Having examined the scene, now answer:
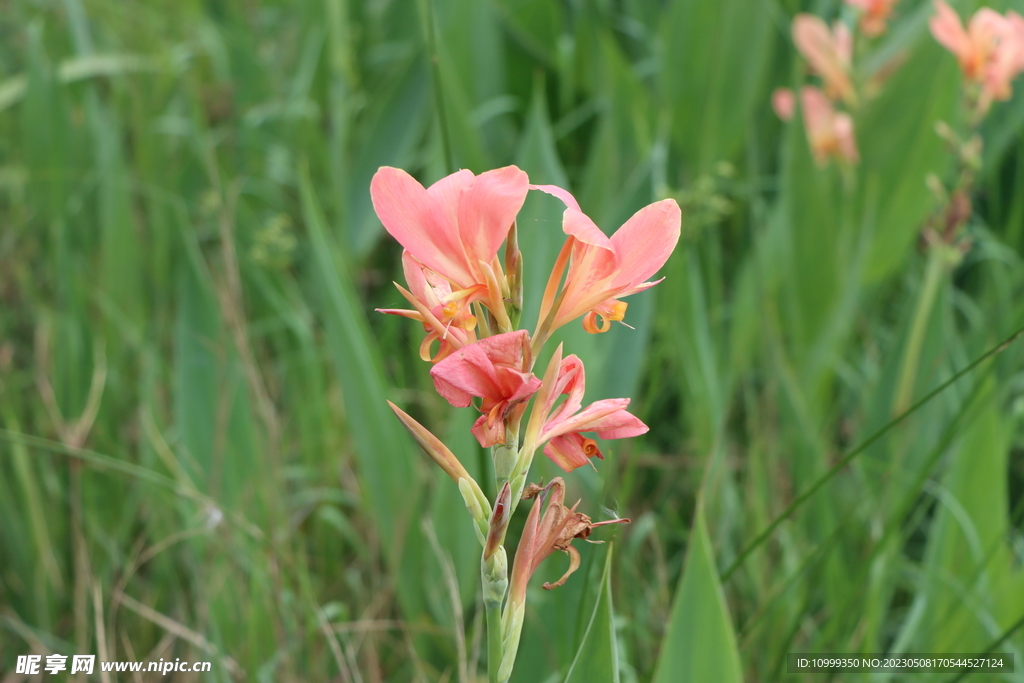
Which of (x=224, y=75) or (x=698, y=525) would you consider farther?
(x=224, y=75)

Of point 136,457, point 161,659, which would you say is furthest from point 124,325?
point 161,659

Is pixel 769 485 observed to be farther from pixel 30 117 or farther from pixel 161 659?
pixel 30 117

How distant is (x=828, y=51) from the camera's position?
5.82 feet

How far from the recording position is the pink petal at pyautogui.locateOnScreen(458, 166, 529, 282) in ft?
1.49

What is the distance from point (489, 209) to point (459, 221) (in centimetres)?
2

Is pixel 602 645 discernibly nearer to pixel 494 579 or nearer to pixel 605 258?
pixel 494 579

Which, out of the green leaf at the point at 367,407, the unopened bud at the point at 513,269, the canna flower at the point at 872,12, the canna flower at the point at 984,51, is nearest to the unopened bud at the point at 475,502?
the unopened bud at the point at 513,269

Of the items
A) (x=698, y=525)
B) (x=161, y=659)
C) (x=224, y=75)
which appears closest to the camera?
(x=698, y=525)

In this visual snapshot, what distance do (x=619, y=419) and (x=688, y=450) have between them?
1.02m

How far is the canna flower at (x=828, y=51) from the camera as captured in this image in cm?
175

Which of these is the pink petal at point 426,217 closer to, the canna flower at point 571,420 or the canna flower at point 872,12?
the canna flower at point 571,420

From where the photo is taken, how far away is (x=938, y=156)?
5.62 feet

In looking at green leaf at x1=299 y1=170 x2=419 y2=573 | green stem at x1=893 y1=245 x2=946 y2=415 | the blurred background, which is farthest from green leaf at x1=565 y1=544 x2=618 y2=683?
green stem at x1=893 y1=245 x2=946 y2=415

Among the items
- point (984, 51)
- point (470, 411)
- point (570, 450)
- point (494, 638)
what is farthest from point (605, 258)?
point (984, 51)
